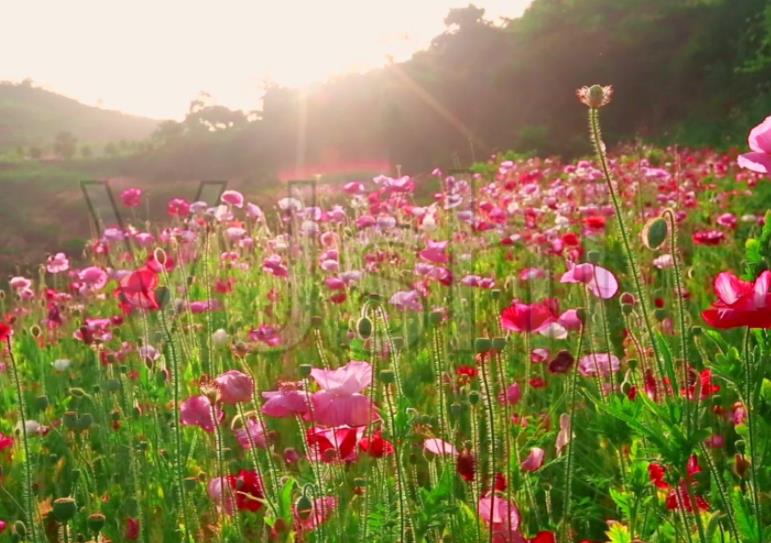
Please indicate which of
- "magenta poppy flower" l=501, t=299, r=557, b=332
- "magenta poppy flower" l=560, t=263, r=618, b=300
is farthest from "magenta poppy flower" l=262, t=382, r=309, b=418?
"magenta poppy flower" l=560, t=263, r=618, b=300

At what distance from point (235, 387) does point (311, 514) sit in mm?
242

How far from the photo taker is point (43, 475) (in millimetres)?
2391

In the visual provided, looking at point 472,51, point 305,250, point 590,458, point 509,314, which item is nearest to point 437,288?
point 305,250

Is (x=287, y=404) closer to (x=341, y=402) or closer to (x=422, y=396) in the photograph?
(x=341, y=402)

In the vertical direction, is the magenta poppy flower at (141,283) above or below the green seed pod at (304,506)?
above

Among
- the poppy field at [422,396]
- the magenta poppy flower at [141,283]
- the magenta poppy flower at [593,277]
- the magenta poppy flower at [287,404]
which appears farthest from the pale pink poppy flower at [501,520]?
the magenta poppy flower at [141,283]

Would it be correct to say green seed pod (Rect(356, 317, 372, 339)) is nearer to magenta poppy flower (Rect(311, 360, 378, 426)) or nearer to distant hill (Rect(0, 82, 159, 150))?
magenta poppy flower (Rect(311, 360, 378, 426))

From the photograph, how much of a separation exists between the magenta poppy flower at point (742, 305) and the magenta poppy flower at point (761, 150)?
0.68 ft

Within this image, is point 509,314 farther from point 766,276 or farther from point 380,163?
point 380,163

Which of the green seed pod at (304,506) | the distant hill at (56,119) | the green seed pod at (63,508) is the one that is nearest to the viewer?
the green seed pod at (63,508)

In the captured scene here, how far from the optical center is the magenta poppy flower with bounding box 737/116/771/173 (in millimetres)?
1259

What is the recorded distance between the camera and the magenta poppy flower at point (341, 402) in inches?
50.0

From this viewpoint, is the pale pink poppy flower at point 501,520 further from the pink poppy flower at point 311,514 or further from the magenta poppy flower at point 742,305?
the magenta poppy flower at point 742,305

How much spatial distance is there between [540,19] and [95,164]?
41.3 feet
